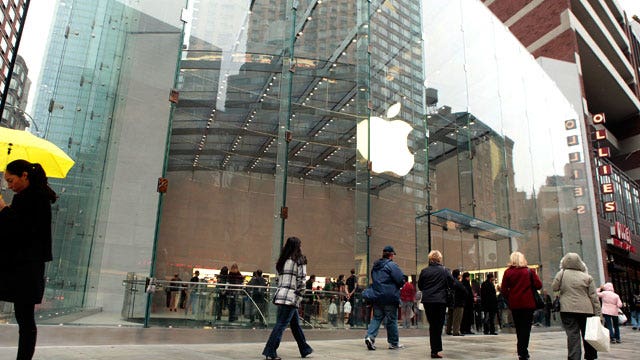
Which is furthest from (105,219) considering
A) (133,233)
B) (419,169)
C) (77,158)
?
(419,169)

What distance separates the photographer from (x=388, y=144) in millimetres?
13523

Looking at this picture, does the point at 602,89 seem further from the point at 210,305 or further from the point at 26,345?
the point at 26,345

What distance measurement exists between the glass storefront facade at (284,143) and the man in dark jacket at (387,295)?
413 centimetres

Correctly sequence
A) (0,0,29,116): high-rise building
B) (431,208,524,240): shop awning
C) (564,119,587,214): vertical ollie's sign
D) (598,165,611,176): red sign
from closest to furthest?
(431,208,524,240): shop awning < (564,119,587,214): vertical ollie's sign < (598,165,611,176): red sign < (0,0,29,116): high-rise building

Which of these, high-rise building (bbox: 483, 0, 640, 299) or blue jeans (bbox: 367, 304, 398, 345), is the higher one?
high-rise building (bbox: 483, 0, 640, 299)

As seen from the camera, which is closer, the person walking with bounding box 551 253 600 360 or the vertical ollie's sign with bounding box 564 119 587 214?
the person walking with bounding box 551 253 600 360

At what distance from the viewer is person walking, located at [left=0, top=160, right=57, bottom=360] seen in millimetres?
3469

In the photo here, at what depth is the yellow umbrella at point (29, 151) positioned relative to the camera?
540cm

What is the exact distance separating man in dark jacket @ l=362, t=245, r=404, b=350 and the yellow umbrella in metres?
4.74

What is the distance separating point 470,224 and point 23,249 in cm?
1461

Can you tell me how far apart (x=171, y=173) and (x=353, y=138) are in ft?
20.0

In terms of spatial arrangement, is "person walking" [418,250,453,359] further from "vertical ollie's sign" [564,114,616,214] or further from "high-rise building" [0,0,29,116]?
"vertical ollie's sign" [564,114,616,214]

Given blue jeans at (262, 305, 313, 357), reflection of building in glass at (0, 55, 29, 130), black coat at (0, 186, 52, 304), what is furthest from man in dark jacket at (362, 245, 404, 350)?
reflection of building in glass at (0, 55, 29, 130)

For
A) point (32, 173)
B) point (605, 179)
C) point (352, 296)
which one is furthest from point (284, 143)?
point (605, 179)
